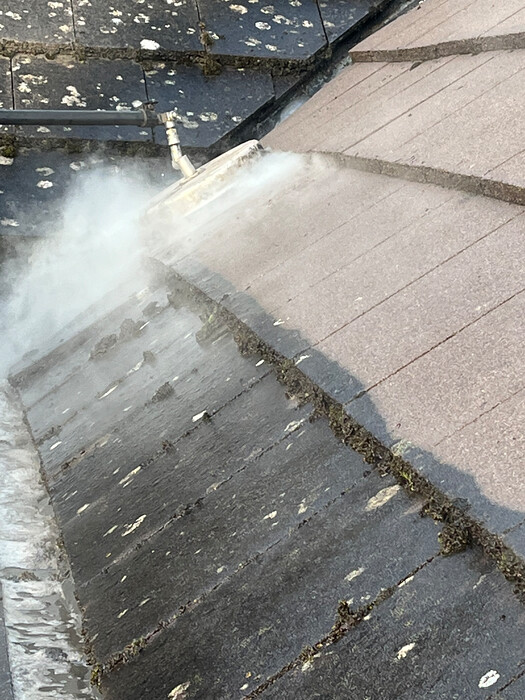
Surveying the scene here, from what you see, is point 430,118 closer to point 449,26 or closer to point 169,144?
point 449,26

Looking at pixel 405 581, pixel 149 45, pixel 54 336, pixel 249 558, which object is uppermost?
pixel 149 45

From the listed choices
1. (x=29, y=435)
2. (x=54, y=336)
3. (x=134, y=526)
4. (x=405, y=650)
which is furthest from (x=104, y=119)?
(x=405, y=650)

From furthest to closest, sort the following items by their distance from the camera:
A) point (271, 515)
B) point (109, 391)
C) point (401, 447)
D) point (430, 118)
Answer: point (430, 118) < point (109, 391) < point (271, 515) < point (401, 447)

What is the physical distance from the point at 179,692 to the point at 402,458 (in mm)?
681

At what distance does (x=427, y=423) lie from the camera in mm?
2014

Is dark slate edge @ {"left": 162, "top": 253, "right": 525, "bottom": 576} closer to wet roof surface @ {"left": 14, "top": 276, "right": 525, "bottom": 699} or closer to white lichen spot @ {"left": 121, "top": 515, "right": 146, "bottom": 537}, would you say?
wet roof surface @ {"left": 14, "top": 276, "right": 525, "bottom": 699}

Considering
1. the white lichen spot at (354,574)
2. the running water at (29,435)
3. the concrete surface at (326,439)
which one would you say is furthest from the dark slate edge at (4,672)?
the white lichen spot at (354,574)

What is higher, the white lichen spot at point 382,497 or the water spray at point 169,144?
the water spray at point 169,144

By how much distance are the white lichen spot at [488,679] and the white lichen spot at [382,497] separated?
19.1 inches

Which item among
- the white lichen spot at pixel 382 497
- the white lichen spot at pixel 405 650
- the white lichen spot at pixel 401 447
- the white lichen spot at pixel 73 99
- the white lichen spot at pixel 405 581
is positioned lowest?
the white lichen spot at pixel 405 650

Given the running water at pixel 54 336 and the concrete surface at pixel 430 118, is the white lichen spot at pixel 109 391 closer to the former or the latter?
the running water at pixel 54 336

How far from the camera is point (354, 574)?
183cm

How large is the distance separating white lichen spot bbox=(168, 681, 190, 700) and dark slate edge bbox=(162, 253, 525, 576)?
62 cm

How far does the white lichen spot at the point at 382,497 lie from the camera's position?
6.35ft
